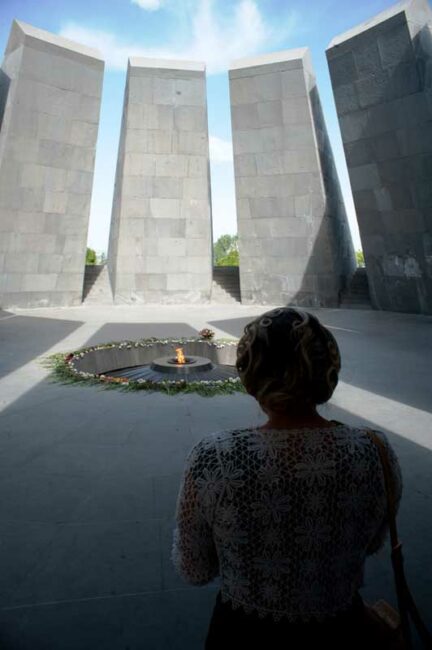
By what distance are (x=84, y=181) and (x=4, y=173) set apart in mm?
3020

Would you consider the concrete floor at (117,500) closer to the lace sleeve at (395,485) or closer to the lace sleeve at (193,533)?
the lace sleeve at (395,485)

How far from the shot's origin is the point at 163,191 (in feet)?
60.1

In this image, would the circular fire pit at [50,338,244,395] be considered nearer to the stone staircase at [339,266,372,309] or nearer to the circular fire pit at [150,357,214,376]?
the circular fire pit at [150,357,214,376]

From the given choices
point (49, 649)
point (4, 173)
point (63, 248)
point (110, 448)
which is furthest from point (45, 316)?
point (49, 649)

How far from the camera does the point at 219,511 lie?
120 cm

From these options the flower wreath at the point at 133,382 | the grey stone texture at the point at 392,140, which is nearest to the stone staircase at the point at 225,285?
the grey stone texture at the point at 392,140

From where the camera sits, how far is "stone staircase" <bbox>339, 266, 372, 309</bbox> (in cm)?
1591

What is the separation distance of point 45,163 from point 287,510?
1780cm

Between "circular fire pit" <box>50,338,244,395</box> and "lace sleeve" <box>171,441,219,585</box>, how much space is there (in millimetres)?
4197

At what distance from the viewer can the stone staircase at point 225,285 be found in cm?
1898

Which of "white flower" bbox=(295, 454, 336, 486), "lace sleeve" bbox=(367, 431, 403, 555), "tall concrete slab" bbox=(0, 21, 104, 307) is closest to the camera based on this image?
"white flower" bbox=(295, 454, 336, 486)

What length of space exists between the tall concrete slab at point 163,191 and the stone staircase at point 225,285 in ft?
2.16

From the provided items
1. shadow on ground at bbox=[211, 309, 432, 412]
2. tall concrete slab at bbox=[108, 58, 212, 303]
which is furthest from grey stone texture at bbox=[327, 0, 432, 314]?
tall concrete slab at bbox=[108, 58, 212, 303]

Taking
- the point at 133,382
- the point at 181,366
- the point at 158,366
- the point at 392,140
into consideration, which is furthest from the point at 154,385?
the point at 392,140
